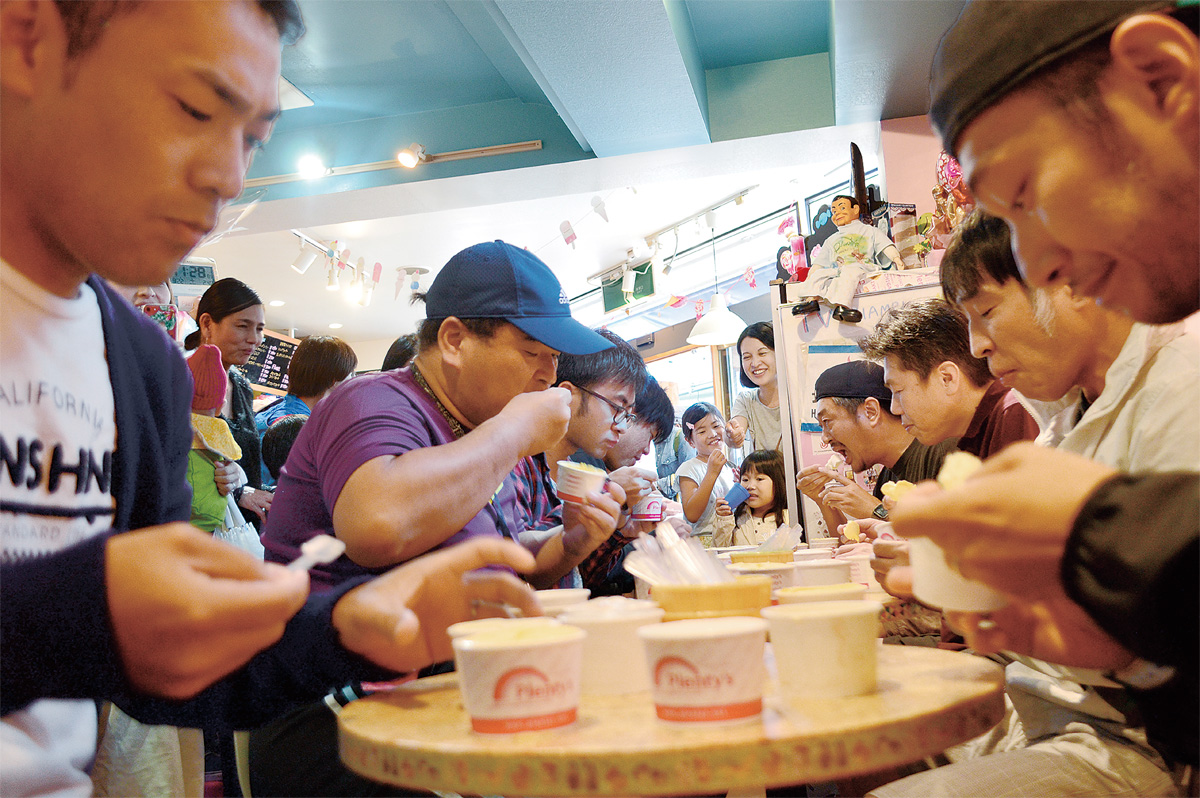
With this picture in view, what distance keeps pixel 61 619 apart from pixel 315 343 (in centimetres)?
350

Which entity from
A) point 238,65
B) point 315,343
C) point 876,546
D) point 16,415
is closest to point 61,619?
point 16,415

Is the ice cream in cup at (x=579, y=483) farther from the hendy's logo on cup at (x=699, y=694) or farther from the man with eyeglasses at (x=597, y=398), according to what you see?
the hendy's logo on cup at (x=699, y=694)

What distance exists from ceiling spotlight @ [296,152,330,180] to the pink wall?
386 cm

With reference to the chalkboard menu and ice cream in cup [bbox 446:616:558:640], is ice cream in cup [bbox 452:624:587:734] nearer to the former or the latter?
ice cream in cup [bbox 446:616:558:640]

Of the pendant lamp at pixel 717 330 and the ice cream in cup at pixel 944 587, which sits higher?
the pendant lamp at pixel 717 330

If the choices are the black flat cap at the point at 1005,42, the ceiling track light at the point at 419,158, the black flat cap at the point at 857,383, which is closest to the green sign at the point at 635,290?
the ceiling track light at the point at 419,158

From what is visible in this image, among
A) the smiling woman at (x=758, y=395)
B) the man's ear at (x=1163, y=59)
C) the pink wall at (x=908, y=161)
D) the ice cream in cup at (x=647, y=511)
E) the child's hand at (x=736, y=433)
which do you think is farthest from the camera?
the child's hand at (x=736, y=433)

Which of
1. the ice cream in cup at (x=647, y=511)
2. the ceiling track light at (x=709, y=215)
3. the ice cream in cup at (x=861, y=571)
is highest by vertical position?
the ceiling track light at (x=709, y=215)

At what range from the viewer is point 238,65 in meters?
0.87

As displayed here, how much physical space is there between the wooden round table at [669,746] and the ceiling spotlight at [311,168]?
5.42 meters

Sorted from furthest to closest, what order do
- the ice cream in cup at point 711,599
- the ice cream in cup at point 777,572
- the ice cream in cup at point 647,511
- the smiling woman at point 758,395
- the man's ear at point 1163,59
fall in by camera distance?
1. the smiling woman at point 758,395
2. the ice cream in cup at point 647,511
3. the ice cream in cup at point 777,572
4. the ice cream in cup at point 711,599
5. the man's ear at point 1163,59

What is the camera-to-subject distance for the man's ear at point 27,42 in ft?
2.50

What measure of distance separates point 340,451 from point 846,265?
11.5 ft

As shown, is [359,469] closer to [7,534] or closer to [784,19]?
[7,534]
